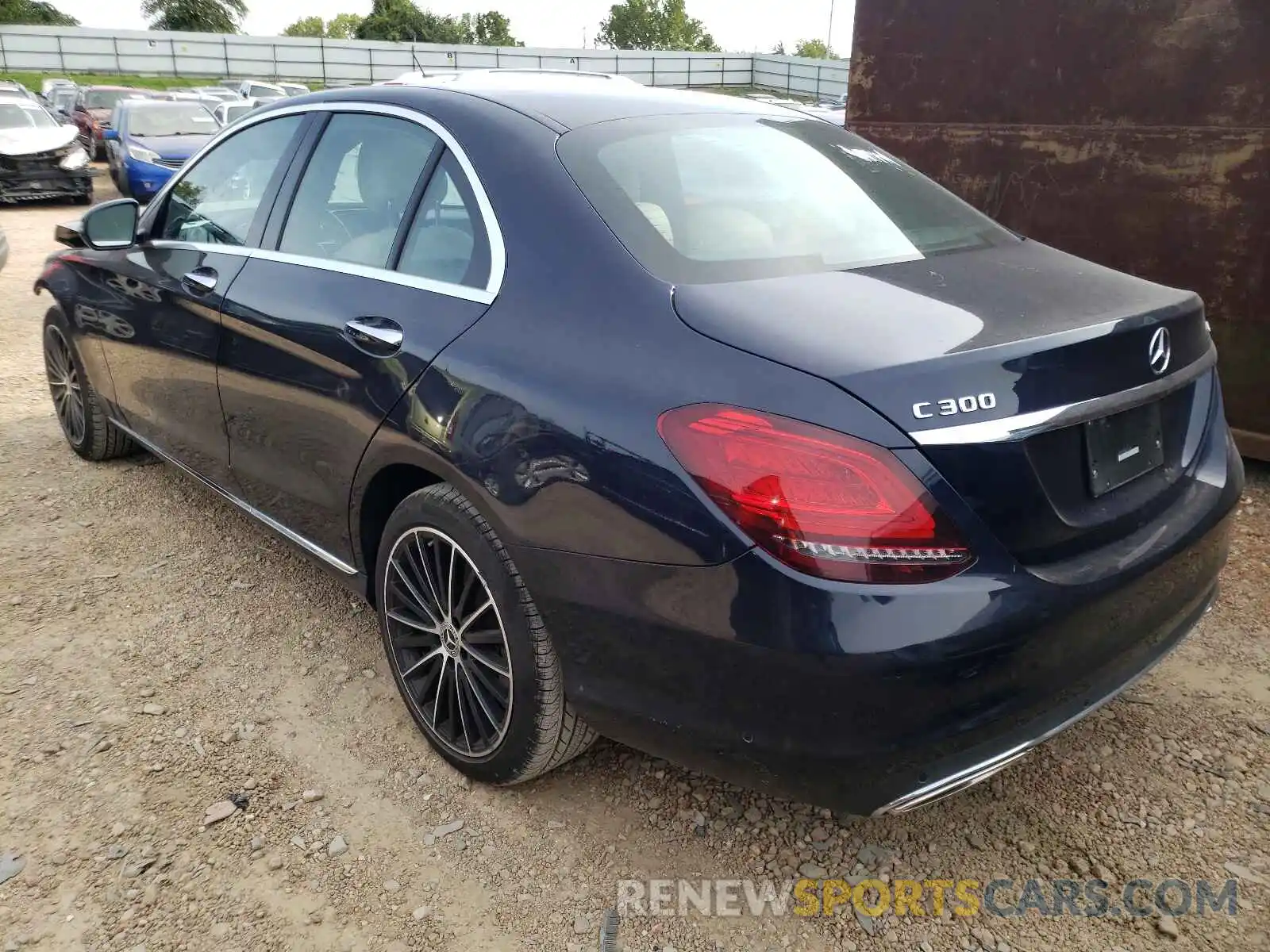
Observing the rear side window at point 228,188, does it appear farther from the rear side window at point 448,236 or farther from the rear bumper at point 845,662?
the rear bumper at point 845,662

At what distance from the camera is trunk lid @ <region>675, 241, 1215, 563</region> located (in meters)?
1.76

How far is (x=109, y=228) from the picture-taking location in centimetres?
392

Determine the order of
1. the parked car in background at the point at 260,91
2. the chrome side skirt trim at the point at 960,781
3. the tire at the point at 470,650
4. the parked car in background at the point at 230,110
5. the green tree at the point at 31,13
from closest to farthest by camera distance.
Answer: the chrome side skirt trim at the point at 960,781, the tire at the point at 470,650, the parked car in background at the point at 230,110, the parked car in background at the point at 260,91, the green tree at the point at 31,13

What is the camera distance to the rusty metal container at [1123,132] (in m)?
4.21

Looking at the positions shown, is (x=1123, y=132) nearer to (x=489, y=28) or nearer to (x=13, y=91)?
(x=13, y=91)

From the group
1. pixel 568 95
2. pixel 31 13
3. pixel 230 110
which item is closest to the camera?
pixel 568 95

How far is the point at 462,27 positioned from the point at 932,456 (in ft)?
283

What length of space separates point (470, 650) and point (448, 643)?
11 centimetres

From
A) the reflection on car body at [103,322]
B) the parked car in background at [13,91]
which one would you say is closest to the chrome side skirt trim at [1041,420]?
the reflection on car body at [103,322]

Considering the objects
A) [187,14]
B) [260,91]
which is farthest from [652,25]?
[260,91]

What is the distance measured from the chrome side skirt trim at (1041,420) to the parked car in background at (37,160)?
53.0 ft

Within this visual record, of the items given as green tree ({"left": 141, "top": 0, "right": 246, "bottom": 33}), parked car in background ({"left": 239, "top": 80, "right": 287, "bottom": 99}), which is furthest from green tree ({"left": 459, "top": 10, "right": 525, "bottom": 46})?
parked car in background ({"left": 239, "top": 80, "right": 287, "bottom": 99})

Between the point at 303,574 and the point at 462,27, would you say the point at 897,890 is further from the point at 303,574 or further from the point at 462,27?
the point at 462,27

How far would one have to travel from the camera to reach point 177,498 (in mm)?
4434
